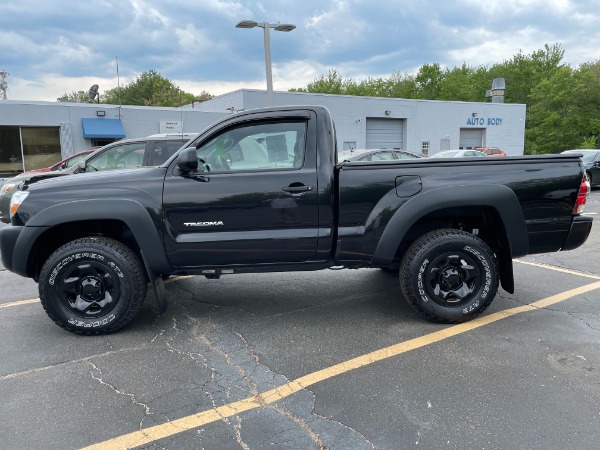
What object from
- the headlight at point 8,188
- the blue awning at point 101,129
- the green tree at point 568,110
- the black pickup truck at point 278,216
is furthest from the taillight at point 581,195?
the green tree at point 568,110

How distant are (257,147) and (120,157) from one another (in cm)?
475

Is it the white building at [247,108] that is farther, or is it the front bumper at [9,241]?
the white building at [247,108]

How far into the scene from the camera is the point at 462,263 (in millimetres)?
4012

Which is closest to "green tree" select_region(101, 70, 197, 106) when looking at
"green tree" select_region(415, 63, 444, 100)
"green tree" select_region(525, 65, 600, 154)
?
"green tree" select_region(415, 63, 444, 100)

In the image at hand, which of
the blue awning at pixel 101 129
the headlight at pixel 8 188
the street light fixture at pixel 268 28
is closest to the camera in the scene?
the headlight at pixel 8 188

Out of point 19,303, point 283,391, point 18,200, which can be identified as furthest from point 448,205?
point 19,303

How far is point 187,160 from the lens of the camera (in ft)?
11.9

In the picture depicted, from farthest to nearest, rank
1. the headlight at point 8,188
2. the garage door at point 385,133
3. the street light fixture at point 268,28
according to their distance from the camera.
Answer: the garage door at point 385,133 < the street light fixture at point 268,28 < the headlight at point 8,188

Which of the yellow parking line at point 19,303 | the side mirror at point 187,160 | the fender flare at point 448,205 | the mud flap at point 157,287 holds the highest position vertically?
the side mirror at point 187,160

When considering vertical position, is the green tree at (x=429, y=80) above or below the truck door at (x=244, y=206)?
above

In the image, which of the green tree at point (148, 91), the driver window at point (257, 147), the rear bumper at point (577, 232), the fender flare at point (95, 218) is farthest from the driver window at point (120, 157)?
the green tree at point (148, 91)

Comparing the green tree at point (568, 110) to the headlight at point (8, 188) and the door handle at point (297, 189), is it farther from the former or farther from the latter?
the door handle at point (297, 189)

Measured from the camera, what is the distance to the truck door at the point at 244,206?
3.79m

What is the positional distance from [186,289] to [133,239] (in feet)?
4.45
